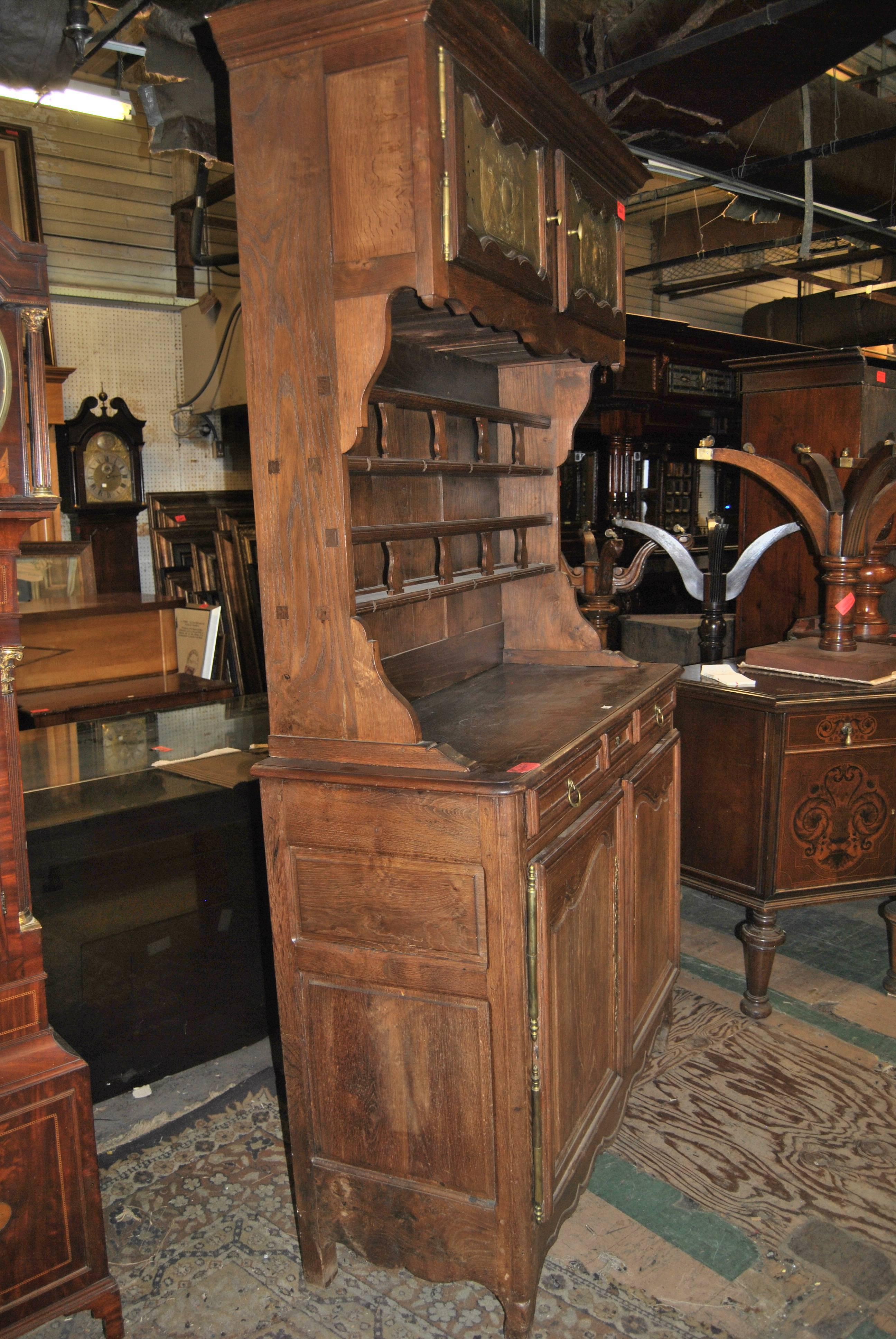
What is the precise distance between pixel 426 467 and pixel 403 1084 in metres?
1.25

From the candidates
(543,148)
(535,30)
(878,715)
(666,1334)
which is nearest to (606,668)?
(878,715)

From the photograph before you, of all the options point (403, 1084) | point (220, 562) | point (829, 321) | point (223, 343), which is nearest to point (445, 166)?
point (403, 1084)

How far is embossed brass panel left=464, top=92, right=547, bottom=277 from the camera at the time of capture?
178 centimetres

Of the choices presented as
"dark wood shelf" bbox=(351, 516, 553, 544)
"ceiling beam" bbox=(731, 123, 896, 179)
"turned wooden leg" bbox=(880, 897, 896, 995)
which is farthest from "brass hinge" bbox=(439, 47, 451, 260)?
"ceiling beam" bbox=(731, 123, 896, 179)

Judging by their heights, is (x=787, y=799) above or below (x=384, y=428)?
below

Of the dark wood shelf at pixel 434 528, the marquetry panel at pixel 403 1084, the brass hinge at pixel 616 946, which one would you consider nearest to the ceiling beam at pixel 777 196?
the dark wood shelf at pixel 434 528

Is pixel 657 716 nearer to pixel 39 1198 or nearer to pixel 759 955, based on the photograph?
pixel 759 955

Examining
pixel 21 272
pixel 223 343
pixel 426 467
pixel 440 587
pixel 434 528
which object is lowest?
pixel 440 587

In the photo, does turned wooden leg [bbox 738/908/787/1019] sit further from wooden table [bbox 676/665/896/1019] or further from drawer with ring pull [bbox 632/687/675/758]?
drawer with ring pull [bbox 632/687/675/758]

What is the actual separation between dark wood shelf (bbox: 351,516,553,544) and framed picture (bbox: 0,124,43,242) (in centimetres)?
519

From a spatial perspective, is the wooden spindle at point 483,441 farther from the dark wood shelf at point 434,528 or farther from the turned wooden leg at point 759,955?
the turned wooden leg at point 759,955

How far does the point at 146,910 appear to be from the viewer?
2598 mm

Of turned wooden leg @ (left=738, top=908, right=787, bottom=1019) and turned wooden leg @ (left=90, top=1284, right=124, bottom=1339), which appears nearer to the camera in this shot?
turned wooden leg @ (left=90, top=1284, right=124, bottom=1339)

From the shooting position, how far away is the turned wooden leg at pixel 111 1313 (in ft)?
6.09
